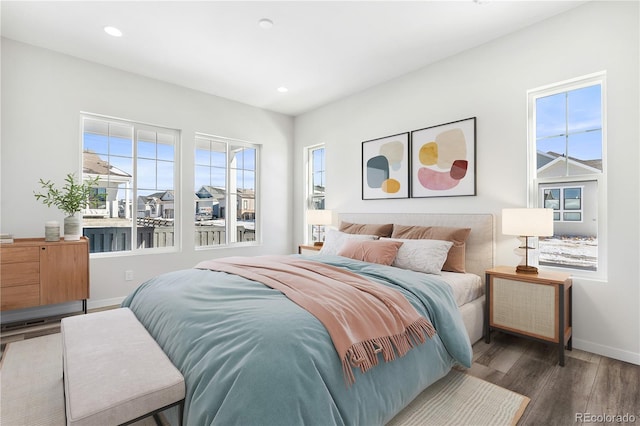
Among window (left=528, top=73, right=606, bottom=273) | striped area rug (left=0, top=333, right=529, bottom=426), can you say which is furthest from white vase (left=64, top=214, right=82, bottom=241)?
window (left=528, top=73, right=606, bottom=273)

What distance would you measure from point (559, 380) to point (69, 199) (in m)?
4.46

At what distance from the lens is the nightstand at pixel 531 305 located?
7.52 ft

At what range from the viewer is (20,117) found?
3.14 m

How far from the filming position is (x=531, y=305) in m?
2.42

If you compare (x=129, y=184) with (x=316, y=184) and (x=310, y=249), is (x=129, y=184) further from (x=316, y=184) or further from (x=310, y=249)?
(x=316, y=184)

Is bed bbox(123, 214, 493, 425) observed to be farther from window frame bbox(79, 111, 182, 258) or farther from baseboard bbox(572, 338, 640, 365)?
window frame bbox(79, 111, 182, 258)

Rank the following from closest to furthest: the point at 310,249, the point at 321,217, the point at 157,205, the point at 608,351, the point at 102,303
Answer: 1. the point at 608,351
2. the point at 102,303
3. the point at 157,205
4. the point at 310,249
5. the point at 321,217

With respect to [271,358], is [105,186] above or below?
above

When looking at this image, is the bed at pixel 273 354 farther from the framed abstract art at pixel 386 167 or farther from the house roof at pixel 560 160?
the framed abstract art at pixel 386 167

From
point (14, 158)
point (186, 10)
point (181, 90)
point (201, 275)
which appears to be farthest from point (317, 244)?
point (14, 158)

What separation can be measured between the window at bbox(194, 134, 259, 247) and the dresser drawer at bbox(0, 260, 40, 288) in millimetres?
1796

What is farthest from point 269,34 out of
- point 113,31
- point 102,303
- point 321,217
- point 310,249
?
point 102,303

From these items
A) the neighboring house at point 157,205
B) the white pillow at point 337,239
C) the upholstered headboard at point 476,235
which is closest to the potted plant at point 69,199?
the neighboring house at point 157,205

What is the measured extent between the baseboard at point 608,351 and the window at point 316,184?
3376 millimetres
